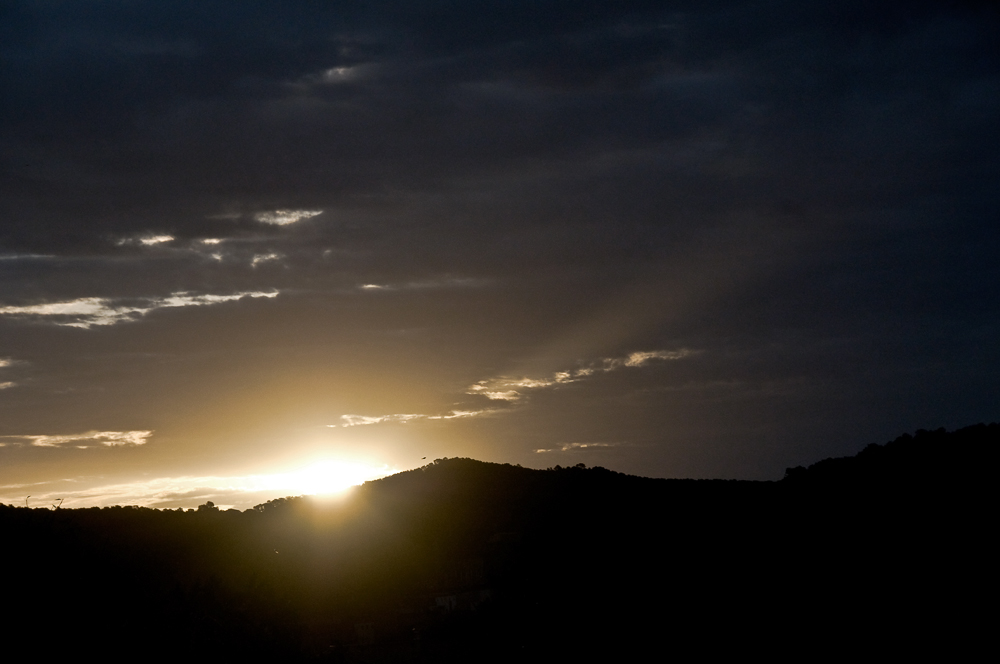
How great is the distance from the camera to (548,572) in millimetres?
65812

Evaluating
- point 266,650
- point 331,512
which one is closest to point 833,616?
point 266,650

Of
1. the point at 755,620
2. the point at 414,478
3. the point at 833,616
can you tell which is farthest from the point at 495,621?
the point at 414,478

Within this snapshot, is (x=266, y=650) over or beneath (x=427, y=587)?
over

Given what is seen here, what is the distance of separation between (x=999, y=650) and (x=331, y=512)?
66.6m

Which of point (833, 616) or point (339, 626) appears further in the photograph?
point (339, 626)

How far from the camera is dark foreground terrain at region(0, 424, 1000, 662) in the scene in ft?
72.7

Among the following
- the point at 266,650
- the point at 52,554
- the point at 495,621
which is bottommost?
the point at 495,621

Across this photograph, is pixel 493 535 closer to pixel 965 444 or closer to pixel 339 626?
pixel 339 626

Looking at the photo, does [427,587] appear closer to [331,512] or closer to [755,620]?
[331,512]

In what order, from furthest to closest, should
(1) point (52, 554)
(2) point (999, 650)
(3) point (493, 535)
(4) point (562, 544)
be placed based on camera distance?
(3) point (493, 535) → (4) point (562, 544) → (2) point (999, 650) → (1) point (52, 554)

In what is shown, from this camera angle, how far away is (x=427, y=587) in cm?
7188

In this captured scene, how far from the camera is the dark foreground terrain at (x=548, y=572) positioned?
22.2m

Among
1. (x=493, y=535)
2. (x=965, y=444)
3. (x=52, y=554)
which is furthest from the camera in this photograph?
(x=493, y=535)

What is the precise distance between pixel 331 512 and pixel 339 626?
33125mm
